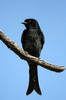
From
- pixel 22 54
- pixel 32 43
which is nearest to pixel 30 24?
pixel 32 43

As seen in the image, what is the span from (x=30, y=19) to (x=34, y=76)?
4.99 feet

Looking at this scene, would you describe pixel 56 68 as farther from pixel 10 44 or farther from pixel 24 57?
pixel 10 44

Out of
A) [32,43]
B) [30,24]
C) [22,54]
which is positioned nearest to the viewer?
[22,54]

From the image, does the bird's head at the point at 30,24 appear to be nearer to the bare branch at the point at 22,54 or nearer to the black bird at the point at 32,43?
the black bird at the point at 32,43

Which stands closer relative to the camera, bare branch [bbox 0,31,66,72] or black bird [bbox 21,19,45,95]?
bare branch [bbox 0,31,66,72]

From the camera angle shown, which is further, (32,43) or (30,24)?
(30,24)

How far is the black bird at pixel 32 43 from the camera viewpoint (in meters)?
6.30

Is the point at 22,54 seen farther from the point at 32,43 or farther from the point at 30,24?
the point at 30,24

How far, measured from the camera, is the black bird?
20.7 feet

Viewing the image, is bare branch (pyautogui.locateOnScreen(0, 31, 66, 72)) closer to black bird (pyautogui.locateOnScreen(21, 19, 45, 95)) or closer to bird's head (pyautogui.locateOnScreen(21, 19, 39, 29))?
black bird (pyautogui.locateOnScreen(21, 19, 45, 95))

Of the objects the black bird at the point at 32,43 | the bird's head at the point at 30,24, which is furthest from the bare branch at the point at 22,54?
the bird's head at the point at 30,24

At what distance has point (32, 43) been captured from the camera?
21.6ft

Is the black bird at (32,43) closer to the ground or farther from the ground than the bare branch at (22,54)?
farther from the ground

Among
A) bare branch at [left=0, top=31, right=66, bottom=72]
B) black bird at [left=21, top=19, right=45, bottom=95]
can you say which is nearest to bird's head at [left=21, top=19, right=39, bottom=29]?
black bird at [left=21, top=19, right=45, bottom=95]
